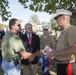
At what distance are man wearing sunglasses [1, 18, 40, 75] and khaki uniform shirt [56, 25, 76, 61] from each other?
87 cm

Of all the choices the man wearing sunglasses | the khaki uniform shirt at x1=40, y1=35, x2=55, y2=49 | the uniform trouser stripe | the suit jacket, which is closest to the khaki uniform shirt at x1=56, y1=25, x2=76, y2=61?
the uniform trouser stripe

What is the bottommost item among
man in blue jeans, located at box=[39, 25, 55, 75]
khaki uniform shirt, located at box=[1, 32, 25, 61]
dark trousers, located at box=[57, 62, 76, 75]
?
man in blue jeans, located at box=[39, 25, 55, 75]

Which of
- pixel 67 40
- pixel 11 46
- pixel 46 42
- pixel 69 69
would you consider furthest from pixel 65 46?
pixel 46 42

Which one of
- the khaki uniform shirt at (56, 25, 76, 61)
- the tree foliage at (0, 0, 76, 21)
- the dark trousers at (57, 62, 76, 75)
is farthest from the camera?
the tree foliage at (0, 0, 76, 21)

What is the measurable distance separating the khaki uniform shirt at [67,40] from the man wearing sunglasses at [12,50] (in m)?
0.87

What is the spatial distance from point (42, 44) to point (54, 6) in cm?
542

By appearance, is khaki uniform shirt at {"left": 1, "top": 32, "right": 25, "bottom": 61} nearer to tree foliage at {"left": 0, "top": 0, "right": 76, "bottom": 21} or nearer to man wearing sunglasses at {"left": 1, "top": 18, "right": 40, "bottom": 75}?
man wearing sunglasses at {"left": 1, "top": 18, "right": 40, "bottom": 75}

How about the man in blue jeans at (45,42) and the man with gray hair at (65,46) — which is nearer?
the man with gray hair at (65,46)

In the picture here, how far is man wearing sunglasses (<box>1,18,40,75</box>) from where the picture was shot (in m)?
4.88

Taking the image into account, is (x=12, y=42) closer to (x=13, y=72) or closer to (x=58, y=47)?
(x=13, y=72)

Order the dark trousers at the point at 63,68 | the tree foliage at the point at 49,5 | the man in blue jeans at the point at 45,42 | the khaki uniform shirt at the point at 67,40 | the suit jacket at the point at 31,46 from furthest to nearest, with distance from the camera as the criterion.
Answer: the tree foliage at the point at 49,5, the man in blue jeans at the point at 45,42, the suit jacket at the point at 31,46, the dark trousers at the point at 63,68, the khaki uniform shirt at the point at 67,40

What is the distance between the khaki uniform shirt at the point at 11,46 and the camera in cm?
486

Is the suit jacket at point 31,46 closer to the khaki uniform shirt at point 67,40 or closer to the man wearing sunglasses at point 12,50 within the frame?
the man wearing sunglasses at point 12,50

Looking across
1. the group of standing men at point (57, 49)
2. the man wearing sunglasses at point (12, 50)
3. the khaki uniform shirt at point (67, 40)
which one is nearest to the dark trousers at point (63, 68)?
the group of standing men at point (57, 49)
